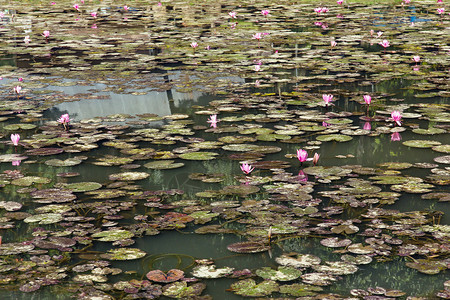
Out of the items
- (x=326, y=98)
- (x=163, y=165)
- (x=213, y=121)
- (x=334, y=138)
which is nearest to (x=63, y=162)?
(x=163, y=165)

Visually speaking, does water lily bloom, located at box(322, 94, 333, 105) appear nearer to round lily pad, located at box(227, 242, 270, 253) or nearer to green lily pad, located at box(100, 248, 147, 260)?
round lily pad, located at box(227, 242, 270, 253)

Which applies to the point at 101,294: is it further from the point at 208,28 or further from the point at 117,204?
the point at 208,28

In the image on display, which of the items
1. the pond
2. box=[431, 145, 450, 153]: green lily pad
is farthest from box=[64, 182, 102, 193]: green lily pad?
box=[431, 145, 450, 153]: green lily pad

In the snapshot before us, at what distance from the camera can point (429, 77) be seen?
5.49 m

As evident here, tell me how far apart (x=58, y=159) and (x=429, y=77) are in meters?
3.63

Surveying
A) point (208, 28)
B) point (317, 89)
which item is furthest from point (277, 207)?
point (208, 28)

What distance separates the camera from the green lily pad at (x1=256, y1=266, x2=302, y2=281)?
2287 mm

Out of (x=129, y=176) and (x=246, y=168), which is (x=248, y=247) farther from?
(x=129, y=176)

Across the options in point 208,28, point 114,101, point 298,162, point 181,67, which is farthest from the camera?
point 208,28

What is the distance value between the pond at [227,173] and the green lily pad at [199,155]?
0.02 metres

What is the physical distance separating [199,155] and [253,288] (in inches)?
60.6

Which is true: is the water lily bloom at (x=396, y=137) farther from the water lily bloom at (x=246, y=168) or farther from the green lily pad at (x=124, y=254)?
the green lily pad at (x=124, y=254)

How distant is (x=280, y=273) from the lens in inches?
91.4

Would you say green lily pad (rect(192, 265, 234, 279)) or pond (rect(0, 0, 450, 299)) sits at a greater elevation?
pond (rect(0, 0, 450, 299))
